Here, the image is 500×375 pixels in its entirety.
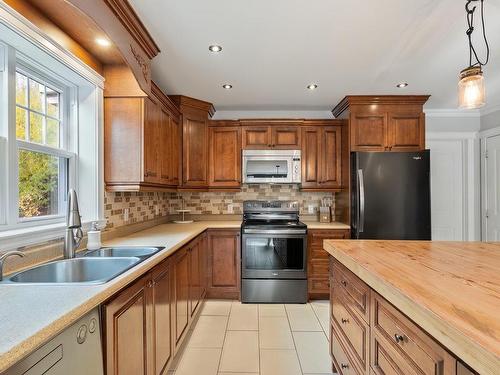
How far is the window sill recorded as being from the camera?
1.40 meters

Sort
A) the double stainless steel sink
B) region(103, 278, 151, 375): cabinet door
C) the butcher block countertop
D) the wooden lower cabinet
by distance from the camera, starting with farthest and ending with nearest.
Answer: the double stainless steel sink, region(103, 278, 151, 375): cabinet door, the wooden lower cabinet, the butcher block countertop

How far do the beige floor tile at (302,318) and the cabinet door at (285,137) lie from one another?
74.9 inches

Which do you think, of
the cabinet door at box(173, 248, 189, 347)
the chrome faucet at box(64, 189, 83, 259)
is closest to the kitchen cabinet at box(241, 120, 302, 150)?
the cabinet door at box(173, 248, 189, 347)

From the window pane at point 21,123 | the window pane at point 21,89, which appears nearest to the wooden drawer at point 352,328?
the window pane at point 21,123

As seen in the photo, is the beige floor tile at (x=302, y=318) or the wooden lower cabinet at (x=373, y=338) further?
the beige floor tile at (x=302, y=318)

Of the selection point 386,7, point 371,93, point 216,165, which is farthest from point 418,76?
point 216,165

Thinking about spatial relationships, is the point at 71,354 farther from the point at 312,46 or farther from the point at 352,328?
the point at 312,46

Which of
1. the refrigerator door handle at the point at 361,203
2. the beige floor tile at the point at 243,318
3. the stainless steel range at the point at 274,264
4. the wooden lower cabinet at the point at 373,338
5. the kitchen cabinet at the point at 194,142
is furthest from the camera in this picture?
the kitchen cabinet at the point at 194,142

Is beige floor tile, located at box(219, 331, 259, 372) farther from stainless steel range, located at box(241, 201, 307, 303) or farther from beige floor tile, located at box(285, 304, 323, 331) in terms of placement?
stainless steel range, located at box(241, 201, 307, 303)

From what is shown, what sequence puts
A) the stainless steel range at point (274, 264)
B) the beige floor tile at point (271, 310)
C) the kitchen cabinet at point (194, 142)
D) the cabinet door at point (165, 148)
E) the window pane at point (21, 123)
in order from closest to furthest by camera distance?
the window pane at point (21, 123) → the cabinet door at point (165, 148) → the beige floor tile at point (271, 310) → the stainless steel range at point (274, 264) → the kitchen cabinet at point (194, 142)

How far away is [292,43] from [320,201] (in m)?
→ 2.27

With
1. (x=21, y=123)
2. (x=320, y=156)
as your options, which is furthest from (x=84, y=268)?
(x=320, y=156)

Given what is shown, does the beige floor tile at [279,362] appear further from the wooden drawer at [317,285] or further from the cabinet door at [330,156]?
the cabinet door at [330,156]

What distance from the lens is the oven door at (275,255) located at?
10.7 feet
